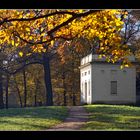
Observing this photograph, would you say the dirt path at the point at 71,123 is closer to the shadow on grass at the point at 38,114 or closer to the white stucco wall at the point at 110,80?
the shadow on grass at the point at 38,114

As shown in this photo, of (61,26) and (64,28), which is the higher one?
(64,28)

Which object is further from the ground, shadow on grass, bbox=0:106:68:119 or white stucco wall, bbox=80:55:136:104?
white stucco wall, bbox=80:55:136:104

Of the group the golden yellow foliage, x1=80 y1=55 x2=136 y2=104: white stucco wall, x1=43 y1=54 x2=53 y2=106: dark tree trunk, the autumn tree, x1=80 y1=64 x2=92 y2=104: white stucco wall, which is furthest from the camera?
x1=80 y1=64 x2=92 y2=104: white stucco wall

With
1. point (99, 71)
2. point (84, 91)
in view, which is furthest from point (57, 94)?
point (99, 71)

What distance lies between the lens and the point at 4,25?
17.3m

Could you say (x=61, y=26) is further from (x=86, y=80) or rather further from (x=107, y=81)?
(x=86, y=80)

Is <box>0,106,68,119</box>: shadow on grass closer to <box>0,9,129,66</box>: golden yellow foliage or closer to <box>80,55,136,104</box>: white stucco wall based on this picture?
<box>0,9,129,66</box>: golden yellow foliage

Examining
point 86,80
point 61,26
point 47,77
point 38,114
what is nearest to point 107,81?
point 86,80

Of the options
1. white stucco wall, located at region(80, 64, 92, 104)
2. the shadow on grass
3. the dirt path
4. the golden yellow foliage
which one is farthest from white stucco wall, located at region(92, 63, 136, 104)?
the golden yellow foliage

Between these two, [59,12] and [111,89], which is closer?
[59,12]

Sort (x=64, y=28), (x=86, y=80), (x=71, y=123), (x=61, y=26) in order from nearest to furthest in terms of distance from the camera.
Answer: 1. (x=61, y=26)
2. (x=64, y=28)
3. (x=71, y=123)
4. (x=86, y=80)

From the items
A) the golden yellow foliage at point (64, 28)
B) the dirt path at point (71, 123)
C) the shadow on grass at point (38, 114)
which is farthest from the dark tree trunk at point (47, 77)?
the golden yellow foliage at point (64, 28)
